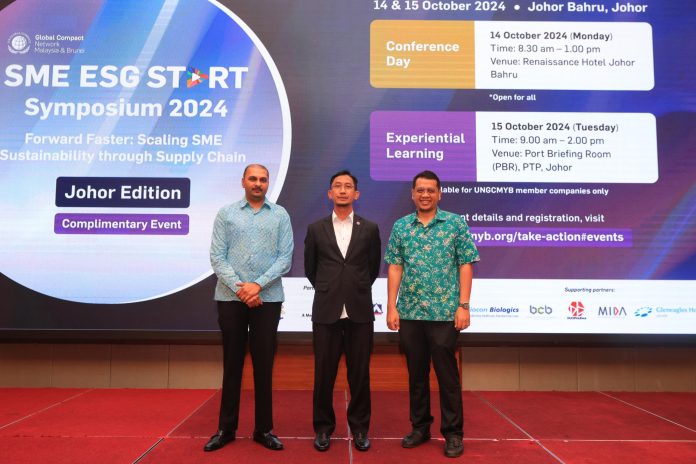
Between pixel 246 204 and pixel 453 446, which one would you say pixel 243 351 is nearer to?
pixel 246 204

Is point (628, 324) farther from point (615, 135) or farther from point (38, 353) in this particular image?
point (38, 353)

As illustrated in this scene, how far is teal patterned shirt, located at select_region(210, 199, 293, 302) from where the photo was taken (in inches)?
94.3

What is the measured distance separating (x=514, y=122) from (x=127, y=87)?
2921 millimetres

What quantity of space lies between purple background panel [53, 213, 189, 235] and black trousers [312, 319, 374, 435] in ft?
5.21

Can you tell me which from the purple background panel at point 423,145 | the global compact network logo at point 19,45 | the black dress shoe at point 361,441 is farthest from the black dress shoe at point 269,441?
the global compact network logo at point 19,45

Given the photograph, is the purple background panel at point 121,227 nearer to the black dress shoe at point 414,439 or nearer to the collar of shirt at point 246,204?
the collar of shirt at point 246,204

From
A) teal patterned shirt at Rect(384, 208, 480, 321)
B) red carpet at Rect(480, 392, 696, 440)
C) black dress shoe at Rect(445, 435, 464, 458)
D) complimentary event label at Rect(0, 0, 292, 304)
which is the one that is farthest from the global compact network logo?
red carpet at Rect(480, 392, 696, 440)

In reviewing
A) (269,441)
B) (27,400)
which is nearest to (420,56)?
(269,441)

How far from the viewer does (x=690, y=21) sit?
143 inches

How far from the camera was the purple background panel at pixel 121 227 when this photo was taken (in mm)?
3447

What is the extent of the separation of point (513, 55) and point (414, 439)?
2.84 metres

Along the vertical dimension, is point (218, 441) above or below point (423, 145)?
below

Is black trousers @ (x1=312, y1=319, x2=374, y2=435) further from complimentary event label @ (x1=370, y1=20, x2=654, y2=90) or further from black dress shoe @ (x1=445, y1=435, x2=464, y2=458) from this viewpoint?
complimentary event label @ (x1=370, y1=20, x2=654, y2=90)

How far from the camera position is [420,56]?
3.61 meters
